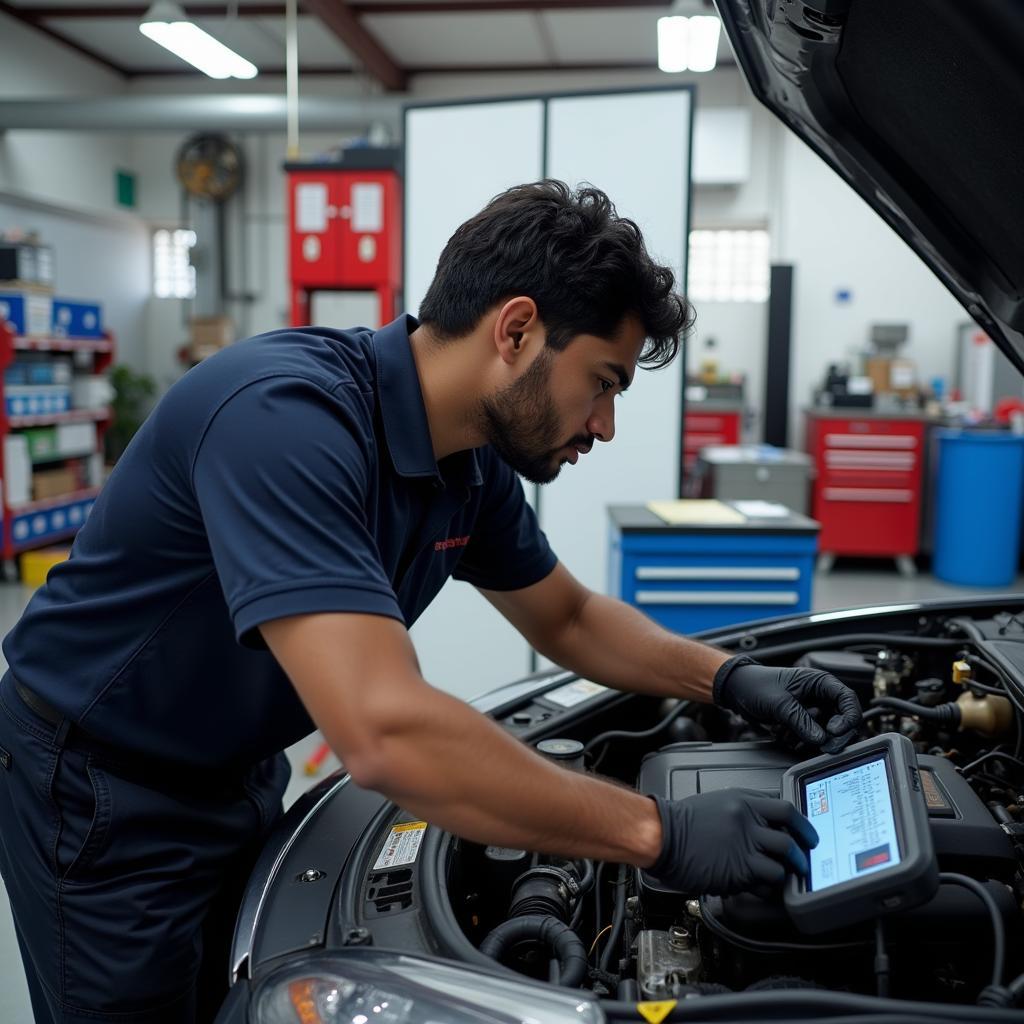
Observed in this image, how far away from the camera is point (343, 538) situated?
0.83m

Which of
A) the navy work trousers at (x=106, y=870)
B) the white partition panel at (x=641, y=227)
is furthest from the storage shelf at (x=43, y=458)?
the navy work trousers at (x=106, y=870)

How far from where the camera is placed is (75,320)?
19.9ft

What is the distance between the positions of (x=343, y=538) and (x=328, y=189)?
3813 millimetres

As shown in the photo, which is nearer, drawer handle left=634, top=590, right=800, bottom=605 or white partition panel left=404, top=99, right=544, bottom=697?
drawer handle left=634, top=590, right=800, bottom=605

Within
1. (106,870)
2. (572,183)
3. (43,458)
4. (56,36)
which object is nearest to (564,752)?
(106,870)

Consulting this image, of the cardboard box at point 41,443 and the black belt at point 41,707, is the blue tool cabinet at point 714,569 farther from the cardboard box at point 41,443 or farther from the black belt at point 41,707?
the cardboard box at point 41,443

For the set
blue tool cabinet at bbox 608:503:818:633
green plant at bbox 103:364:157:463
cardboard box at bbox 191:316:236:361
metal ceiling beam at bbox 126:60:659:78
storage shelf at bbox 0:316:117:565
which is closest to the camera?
blue tool cabinet at bbox 608:503:818:633

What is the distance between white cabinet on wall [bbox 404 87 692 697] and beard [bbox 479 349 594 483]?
1.87 m

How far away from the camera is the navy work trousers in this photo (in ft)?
3.48

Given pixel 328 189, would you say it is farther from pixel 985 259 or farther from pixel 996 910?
pixel 996 910

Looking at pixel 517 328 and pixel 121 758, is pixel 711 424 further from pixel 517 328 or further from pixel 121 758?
pixel 121 758

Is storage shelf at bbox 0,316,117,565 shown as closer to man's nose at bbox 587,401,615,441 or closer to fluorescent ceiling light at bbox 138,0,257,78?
fluorescent ceiling light at bbox 138,0,257,78

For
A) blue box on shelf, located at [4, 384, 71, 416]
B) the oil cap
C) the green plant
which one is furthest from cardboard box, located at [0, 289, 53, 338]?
A: the oil cap

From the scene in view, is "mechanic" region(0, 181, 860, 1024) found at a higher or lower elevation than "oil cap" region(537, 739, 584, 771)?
higher
